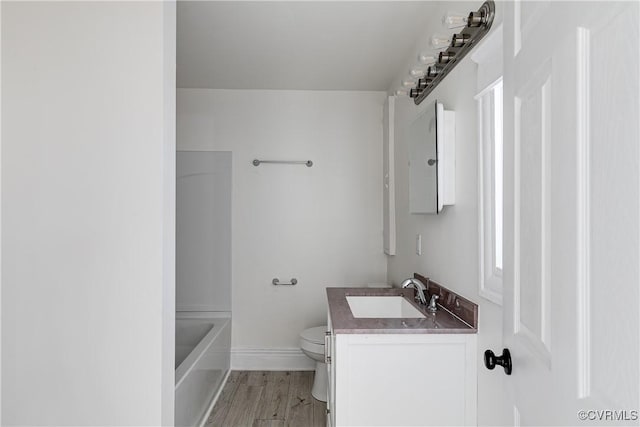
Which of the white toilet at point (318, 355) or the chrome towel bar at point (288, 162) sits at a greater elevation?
the chrome towel bar at point (288, 162)

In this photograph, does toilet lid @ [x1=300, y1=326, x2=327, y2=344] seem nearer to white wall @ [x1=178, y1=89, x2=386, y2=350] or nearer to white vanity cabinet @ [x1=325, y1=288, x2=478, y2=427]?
white wall @ [x1=178, y1=89, x2=386, y2=350]

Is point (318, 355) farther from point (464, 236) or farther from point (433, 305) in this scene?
point (464, 236)

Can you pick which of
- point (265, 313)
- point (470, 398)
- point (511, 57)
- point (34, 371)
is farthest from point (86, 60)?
point (265, 313)

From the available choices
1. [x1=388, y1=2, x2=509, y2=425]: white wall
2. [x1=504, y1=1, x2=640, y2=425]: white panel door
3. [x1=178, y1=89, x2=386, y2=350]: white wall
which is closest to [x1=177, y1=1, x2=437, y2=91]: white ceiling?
[x1=178, y1=89, x2=386, y2=350]: white wall

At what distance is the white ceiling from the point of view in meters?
2.20

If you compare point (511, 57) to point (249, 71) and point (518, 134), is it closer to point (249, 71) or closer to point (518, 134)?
point (518, 134)

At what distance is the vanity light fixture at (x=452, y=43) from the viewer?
1469mm

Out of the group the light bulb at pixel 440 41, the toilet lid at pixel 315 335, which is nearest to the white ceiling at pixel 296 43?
the light bulb at pixel 440 41

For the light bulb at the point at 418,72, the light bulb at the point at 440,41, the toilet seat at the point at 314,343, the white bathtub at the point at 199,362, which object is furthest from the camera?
the toilet seat at the point at 314,343

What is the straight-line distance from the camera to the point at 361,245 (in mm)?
3592

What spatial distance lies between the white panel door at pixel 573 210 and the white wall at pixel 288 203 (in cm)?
264

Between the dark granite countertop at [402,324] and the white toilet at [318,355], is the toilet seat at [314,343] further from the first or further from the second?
the dark granite countertop at [402,324]
